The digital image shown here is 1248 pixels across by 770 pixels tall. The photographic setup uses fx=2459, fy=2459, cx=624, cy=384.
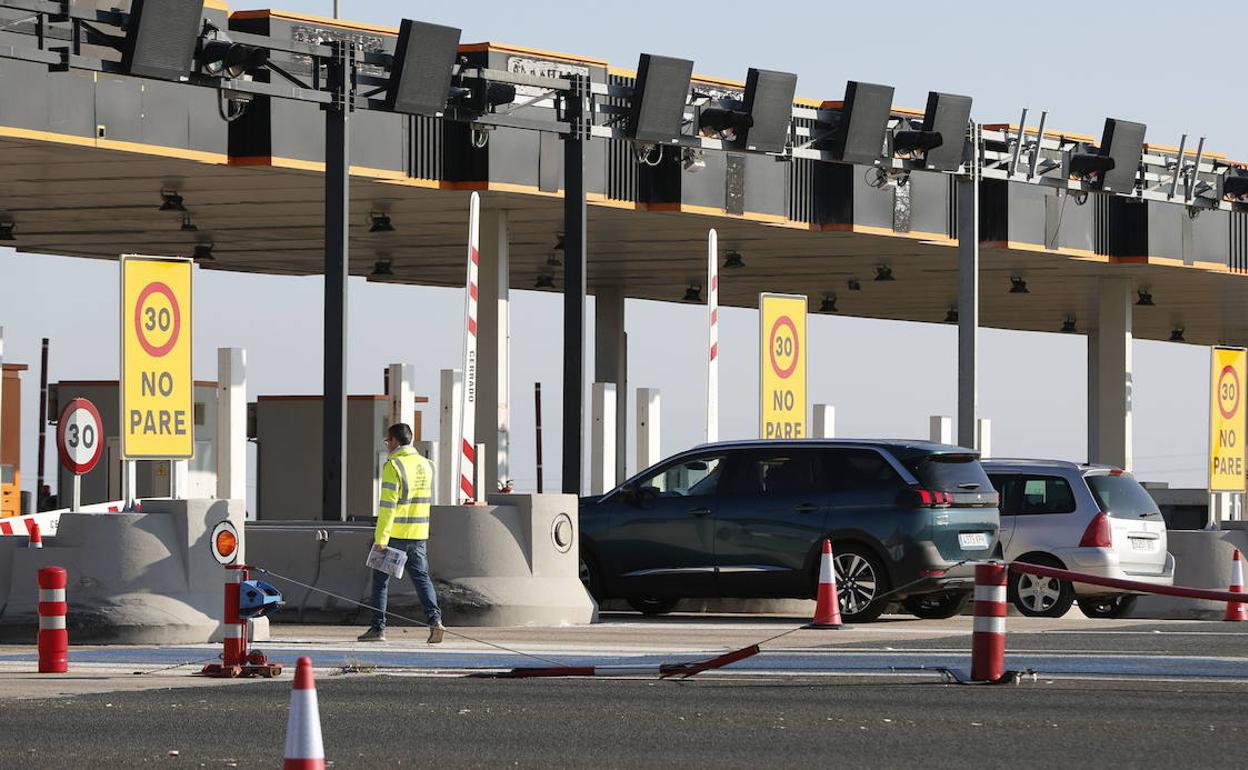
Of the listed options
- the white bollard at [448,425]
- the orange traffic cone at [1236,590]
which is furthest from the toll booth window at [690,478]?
the white bollard at [448,425]

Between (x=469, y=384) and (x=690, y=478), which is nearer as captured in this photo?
(x=690, y=478)

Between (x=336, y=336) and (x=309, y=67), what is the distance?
370 cm

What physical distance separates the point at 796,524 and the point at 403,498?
464cm

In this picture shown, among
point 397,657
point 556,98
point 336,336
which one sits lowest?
point 397,657

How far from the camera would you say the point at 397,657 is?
1812 cm

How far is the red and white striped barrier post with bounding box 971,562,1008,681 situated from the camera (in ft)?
49.6

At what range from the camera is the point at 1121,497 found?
25.3 m

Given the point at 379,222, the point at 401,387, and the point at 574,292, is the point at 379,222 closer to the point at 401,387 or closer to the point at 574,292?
the point at 401,387

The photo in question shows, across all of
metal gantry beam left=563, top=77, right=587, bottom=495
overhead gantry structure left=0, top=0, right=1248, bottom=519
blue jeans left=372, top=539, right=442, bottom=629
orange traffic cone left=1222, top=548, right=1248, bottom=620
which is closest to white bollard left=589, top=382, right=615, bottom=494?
overhead gantry structure left=0, top=0, right=1248, bottom=519

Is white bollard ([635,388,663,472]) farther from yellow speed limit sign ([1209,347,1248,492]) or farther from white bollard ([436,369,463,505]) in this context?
yellow speed limit sign ([1209,347,1248,492])

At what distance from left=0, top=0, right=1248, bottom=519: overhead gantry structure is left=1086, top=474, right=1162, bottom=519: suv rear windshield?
252 inches

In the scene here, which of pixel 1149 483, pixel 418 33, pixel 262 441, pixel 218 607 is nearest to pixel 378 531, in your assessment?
pixel 218 607

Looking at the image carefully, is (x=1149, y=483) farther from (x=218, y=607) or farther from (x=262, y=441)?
(x=218, y=607)

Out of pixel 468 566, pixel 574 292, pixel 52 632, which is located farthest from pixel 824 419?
pixel 52 632
